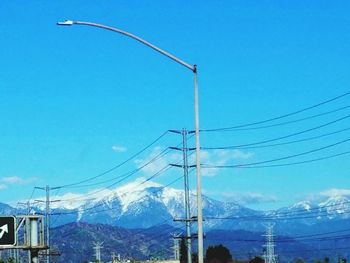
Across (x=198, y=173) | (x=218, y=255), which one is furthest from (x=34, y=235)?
(x=218, y=255)

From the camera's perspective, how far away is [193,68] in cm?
3672

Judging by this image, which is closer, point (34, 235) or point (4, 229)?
point (4, 229)

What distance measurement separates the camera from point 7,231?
37.2m

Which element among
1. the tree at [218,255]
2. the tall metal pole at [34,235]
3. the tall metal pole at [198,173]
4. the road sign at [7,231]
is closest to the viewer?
the tall metal pole at [198,173]

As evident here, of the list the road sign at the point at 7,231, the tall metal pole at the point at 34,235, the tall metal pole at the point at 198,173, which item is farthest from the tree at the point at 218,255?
the road sign at the point at 7,231

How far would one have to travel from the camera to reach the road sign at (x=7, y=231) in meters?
37.1

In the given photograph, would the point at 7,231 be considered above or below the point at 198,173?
below

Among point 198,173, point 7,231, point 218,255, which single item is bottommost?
point 218,255

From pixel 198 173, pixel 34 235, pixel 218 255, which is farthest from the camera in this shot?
pixel 218 255

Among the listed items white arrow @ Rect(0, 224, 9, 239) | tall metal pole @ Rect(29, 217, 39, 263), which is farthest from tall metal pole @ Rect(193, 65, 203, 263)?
white arrow @ Rect(0, 224, 9, 239)

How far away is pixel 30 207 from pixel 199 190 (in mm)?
112895

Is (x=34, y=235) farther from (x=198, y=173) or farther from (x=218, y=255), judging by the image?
(x=218, y=255)

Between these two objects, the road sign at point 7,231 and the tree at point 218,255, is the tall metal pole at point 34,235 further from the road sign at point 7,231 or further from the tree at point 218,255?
the tree at point 218,255

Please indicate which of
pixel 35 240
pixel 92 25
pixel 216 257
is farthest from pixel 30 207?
pixel 92 25
